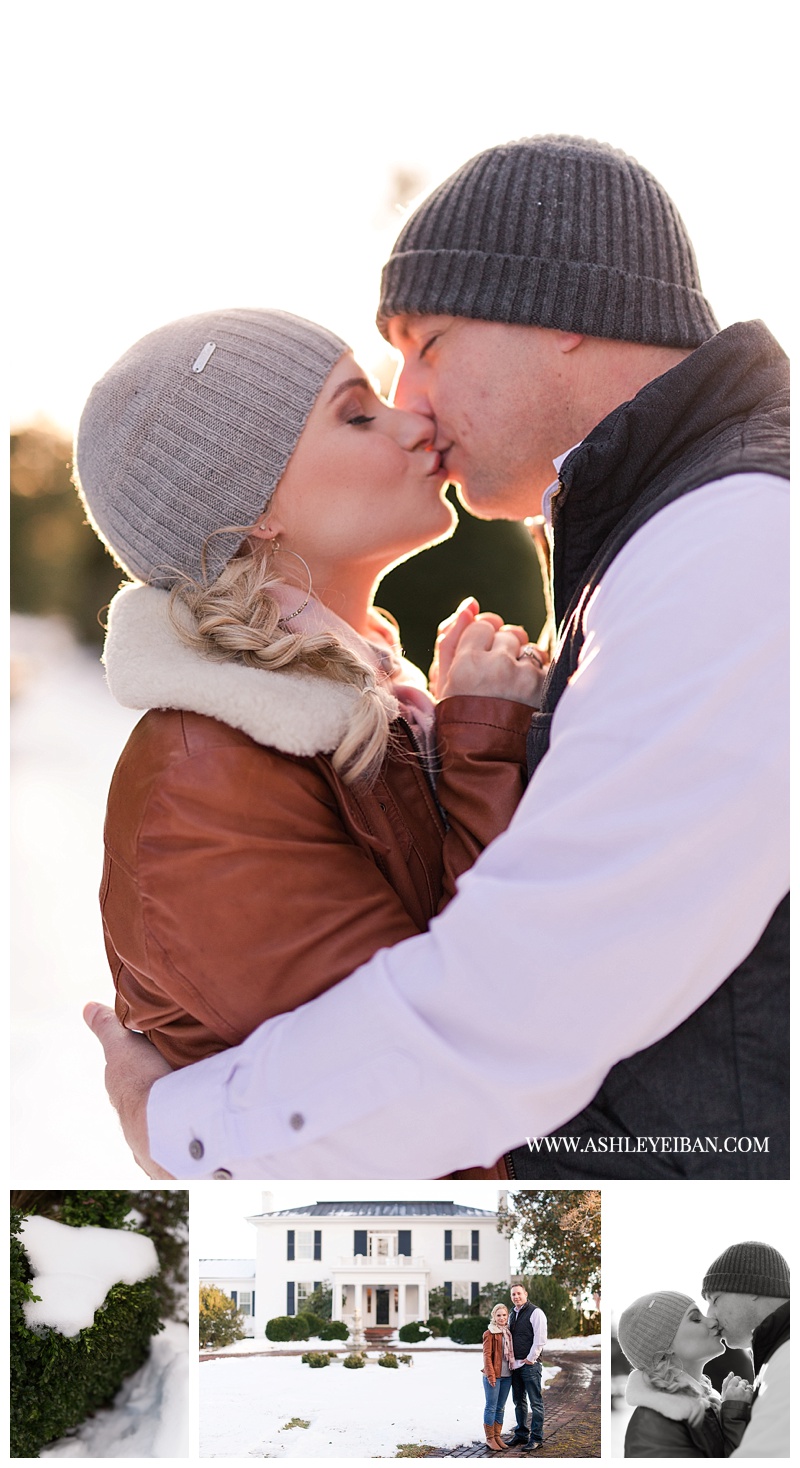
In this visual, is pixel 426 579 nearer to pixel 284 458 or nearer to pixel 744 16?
pixel 284 458

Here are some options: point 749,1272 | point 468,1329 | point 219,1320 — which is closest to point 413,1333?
point 468,1329

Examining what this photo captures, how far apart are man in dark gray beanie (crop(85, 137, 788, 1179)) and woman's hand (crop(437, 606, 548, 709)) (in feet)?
0.07

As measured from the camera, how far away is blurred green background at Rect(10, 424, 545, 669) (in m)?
2.27

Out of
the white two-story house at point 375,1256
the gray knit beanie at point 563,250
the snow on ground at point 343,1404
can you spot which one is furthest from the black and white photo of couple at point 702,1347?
the gray knit beanie at point 563,250

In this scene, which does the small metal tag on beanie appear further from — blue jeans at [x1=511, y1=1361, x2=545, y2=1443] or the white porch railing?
blue jeans at [x1=511, y1=1361, x2=545, y2=1443]

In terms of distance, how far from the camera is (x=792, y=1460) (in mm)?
1973

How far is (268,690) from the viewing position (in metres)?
1.82

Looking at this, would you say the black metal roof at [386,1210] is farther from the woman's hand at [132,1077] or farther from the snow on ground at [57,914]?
the snow on ground at [57,914]

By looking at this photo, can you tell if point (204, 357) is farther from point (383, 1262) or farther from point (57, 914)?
point (383, 1262)

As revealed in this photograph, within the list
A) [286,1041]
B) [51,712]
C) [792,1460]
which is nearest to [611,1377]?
[792,1460]

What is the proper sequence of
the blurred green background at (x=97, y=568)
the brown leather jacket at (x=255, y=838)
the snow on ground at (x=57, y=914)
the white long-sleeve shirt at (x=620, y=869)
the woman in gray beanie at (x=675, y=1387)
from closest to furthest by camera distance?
1. the white long-sleeve shirt at (x=620, y=869)
2. the brown leather jacket at (x=255, y=838)
3. the woman in gray beanie at (x=675, y=1387)
4. the snow on ground at (x=57, y=914)
5. the blurred green background at (x=97, y=568)

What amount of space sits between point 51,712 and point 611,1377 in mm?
1503

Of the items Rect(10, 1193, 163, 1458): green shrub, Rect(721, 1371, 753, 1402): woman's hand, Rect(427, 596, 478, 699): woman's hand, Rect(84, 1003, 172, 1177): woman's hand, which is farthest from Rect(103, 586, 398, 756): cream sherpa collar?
Rect(721, 1371, 753, 1402): woman's hand

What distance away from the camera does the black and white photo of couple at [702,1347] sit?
191 centimetres
